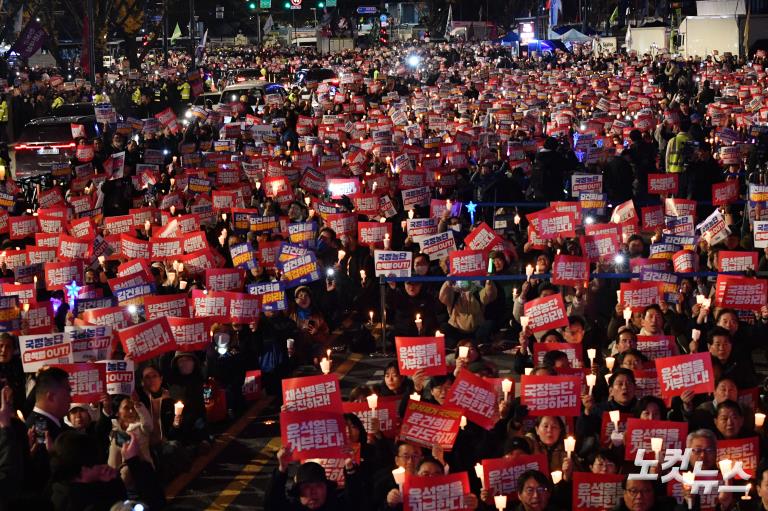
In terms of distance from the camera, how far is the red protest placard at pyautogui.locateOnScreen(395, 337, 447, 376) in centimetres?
1055

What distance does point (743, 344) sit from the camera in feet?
38.6

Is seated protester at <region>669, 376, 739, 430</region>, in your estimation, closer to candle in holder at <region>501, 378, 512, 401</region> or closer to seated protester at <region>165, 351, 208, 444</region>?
candle in holder at <region>501, 378, 512, 401</region>

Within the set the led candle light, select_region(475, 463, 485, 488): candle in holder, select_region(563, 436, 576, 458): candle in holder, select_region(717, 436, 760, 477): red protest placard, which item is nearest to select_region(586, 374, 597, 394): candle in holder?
the led candle light

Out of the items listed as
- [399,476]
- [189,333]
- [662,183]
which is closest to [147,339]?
[189,333]

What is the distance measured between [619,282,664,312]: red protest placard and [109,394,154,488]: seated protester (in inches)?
174

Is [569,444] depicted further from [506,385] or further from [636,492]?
[506,385]

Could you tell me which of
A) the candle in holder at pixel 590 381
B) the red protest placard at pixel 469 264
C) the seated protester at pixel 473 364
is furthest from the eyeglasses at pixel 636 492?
the red protest placard at pixel 469 264

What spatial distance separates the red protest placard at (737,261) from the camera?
43.9 ft

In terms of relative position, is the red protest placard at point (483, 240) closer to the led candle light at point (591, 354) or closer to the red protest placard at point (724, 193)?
the led candle light at point (591, 354)

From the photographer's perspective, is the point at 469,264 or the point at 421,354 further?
the point at 469,264

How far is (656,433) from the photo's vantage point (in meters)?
8.87

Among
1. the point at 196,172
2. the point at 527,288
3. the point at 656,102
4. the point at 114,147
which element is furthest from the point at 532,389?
the point at 656,102

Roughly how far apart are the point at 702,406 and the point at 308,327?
4.94 meters

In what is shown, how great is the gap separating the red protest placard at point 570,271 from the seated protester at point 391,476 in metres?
4.63
